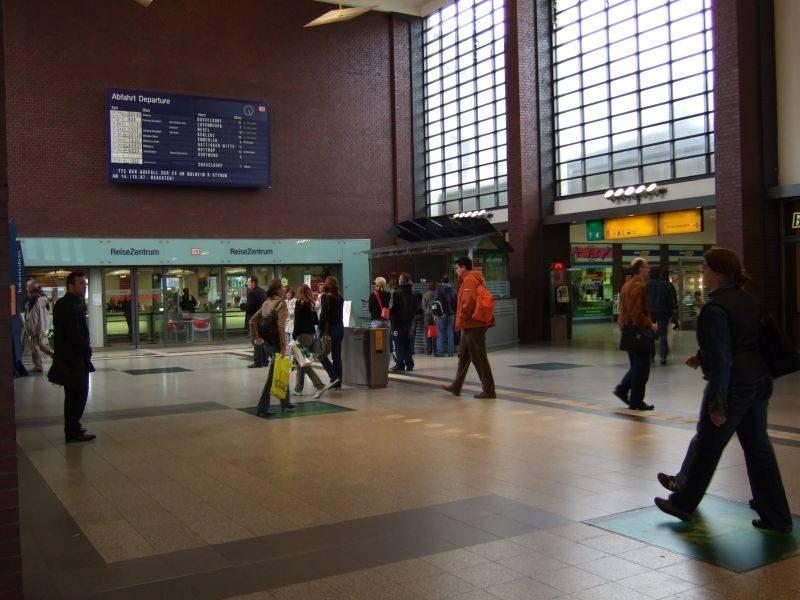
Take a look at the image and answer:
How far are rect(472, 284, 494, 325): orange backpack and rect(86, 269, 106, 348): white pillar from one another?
15.2m

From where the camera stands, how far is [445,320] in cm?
1728

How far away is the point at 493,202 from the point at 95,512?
63.6 ft

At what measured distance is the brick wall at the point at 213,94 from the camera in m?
21.1

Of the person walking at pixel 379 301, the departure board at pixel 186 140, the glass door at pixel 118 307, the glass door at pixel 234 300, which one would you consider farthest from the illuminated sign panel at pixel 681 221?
the glass door at pixel 118 307

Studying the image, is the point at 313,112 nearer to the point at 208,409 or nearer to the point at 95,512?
the point at 208,409

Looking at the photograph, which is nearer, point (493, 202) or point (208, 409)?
point (208, 409)

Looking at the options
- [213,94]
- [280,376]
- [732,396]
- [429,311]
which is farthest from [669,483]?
[213,94]

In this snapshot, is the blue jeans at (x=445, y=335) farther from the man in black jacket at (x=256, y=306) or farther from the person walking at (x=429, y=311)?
the man in black jacket at (x=256, y=306)

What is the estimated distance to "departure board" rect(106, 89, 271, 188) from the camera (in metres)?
21.8

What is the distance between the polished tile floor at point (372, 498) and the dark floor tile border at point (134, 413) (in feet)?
0.12

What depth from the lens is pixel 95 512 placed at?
536cm

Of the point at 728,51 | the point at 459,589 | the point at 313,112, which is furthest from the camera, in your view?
the point at 313,112

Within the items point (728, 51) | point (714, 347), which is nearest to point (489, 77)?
point (728, 51)

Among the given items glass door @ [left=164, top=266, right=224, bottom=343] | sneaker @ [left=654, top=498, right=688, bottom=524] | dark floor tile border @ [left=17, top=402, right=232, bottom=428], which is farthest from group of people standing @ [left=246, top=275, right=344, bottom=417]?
glass door @ [left=164, top=266, right=224, bottom=343]
